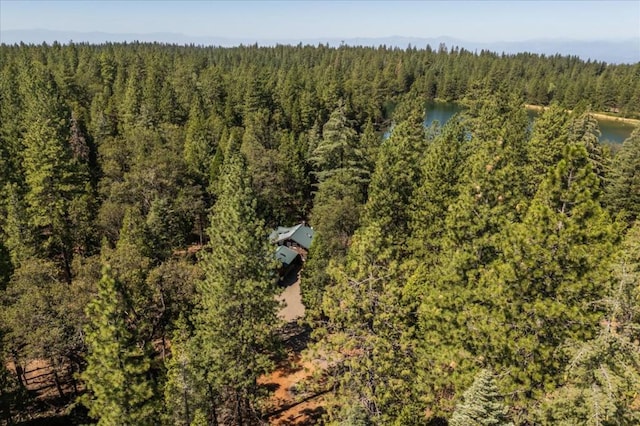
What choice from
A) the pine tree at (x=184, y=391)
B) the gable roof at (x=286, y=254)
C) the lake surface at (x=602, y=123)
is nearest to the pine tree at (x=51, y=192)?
the gable roof at (x=286, y=254)

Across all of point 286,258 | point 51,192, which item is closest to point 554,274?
point 286,258

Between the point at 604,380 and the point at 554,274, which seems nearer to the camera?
the point at 604,380

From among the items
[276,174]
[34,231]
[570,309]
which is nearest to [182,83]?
[276,174]

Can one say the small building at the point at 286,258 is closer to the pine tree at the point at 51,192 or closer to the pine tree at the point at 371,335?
the pine tree at the point at 51,192

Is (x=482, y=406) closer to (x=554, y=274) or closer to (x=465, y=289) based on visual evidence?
(x=554, y=274)

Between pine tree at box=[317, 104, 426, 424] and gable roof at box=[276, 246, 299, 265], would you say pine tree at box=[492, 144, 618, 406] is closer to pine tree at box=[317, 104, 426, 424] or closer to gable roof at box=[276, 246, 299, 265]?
pine tree at box=[317, 104, 426, 424]

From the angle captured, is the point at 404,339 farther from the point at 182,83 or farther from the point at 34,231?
the point at 182,83
